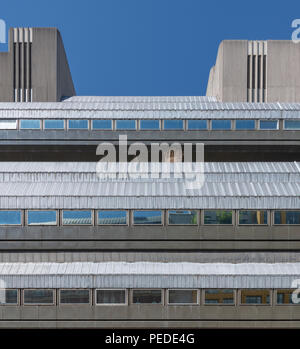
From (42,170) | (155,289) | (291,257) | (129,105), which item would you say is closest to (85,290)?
(155,289)

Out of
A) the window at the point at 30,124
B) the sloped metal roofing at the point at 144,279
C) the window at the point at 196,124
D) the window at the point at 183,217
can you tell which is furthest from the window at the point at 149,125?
the sloped metal roofing at the point at 144,279

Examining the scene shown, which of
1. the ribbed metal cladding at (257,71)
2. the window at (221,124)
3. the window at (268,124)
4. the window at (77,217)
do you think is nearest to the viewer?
the window at (77,217)

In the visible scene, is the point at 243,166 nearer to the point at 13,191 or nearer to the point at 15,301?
the point at 13,191

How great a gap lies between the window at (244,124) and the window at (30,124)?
19.7 metres

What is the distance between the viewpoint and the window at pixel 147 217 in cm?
2298

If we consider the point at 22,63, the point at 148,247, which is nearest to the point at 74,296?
the point at 148,247

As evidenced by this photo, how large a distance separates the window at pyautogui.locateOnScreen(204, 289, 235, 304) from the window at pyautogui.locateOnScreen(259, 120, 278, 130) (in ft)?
53.8

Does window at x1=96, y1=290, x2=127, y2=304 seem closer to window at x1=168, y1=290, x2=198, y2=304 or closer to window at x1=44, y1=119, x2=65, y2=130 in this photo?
window at x1=168, y1=290, x2=198, y2=304

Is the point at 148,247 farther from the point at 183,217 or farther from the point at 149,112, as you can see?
the point at 149,112

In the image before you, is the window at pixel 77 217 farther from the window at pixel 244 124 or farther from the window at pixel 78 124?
the window at pixel 244 124

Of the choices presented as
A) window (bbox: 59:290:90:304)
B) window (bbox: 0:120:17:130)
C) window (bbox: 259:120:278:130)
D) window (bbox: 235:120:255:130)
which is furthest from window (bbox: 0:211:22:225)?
window (bbox: 259:120:278:130)

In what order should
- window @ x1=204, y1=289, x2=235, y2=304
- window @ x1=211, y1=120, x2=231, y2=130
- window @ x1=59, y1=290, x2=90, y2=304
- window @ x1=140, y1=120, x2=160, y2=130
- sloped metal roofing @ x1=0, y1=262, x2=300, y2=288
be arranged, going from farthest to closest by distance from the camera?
window @ x1=140, y1=120, x2=160, y2=130 < window @ x1=211, y1=120, x2=231, y2=130 < window @ x1=204, y1=289, x2=235, y2=304 < window @ x1=59, y1=290, x2=90, y2=304 < sloped metal roofing @ x1=0, y1=262, x2=300, y2=288

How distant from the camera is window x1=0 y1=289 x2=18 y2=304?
21.5m

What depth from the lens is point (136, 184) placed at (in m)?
24.9
